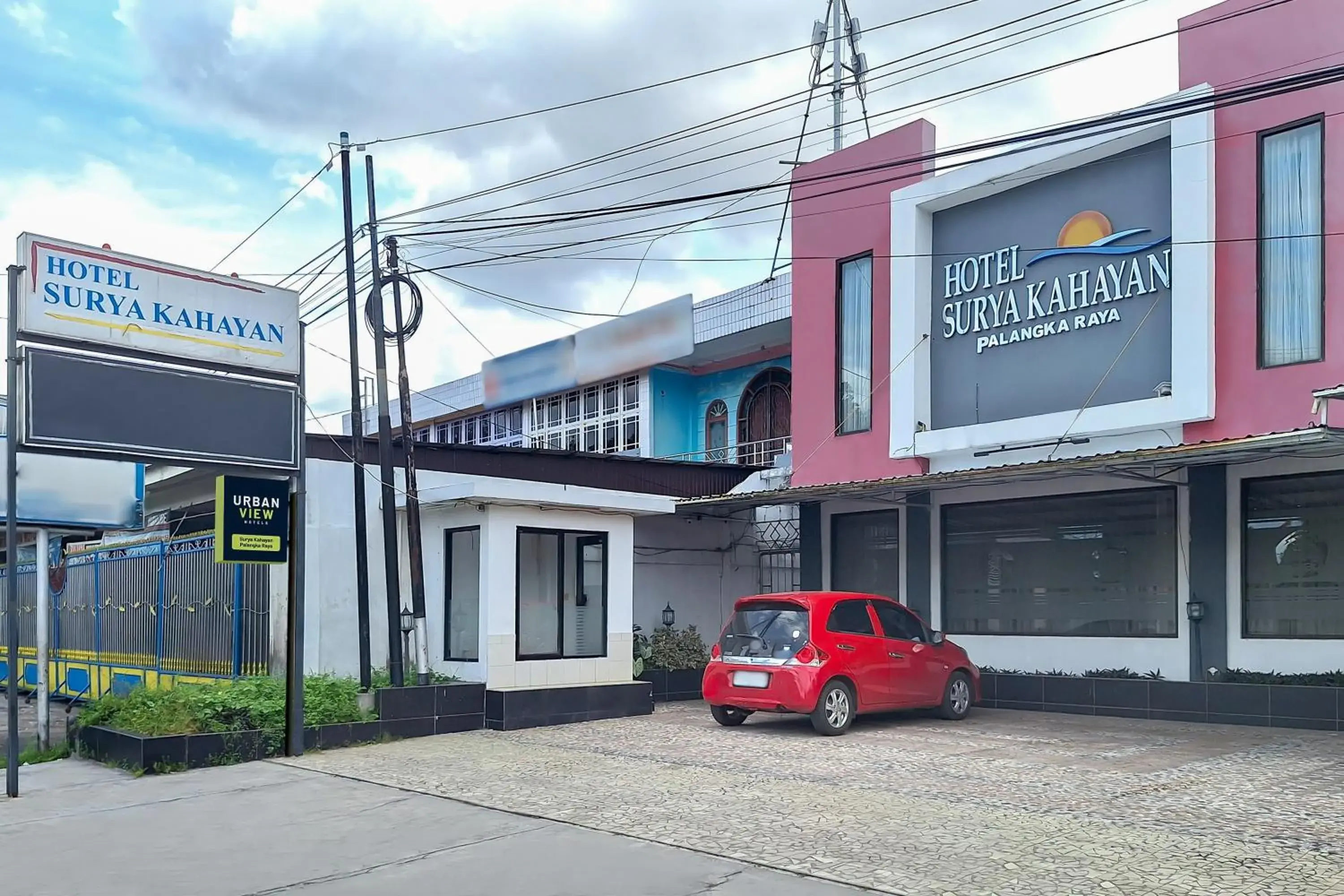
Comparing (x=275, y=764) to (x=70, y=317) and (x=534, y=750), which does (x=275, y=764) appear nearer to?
(x=534, y=750)

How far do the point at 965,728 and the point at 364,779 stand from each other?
6986 millimetres

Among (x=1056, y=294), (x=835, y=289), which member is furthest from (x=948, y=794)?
(x=835, y=289)

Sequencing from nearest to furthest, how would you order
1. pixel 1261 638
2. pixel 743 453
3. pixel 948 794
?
pixel 948 794 < pixel 1261 638 < pixel 743 453

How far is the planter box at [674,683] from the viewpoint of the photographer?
18.2 meters

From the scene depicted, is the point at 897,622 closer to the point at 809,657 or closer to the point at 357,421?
the point at 809,657

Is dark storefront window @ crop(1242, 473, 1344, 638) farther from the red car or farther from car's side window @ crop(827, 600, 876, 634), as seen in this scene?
car's side window @ crop(827, 600, 876, 634)

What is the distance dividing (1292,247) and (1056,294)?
3.24 metres

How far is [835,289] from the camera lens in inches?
774

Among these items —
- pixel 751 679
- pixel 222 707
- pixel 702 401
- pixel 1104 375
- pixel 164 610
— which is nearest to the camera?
pixel 222 707

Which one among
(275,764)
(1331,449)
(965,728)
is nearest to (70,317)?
(275,764)

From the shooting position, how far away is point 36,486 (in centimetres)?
1587

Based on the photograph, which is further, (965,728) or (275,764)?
(965,728)

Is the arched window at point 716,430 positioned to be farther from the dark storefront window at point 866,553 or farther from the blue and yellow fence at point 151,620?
the blue and yellow fence at point 151,620

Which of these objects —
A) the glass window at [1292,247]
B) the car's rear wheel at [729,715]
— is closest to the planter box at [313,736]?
the car's rear wheel at [729,715]
